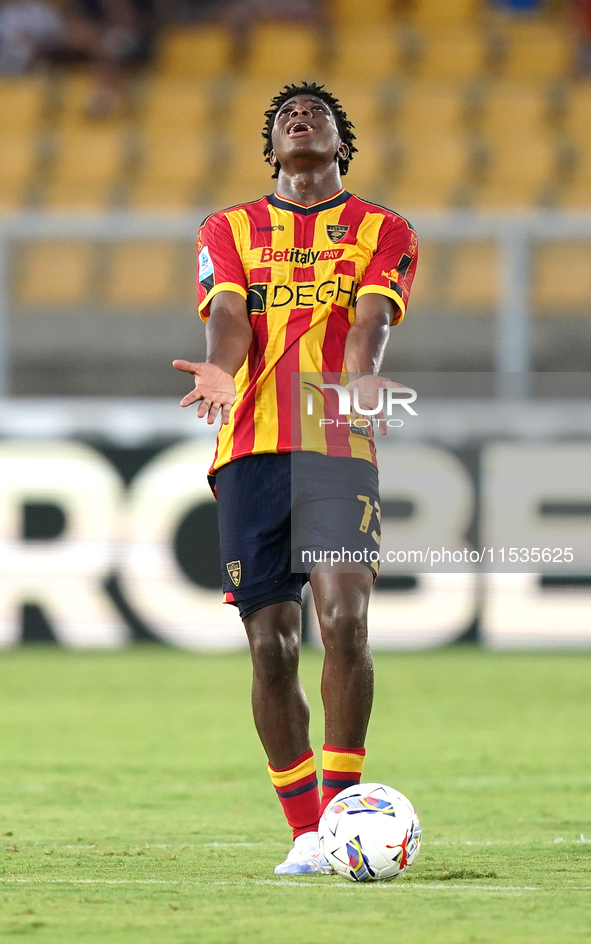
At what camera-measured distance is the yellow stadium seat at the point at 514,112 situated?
550 inches

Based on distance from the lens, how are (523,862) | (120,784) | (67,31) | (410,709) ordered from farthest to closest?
(67,31) → (410,709) → (120,784) → (523,862)

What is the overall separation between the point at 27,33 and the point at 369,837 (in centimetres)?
1245

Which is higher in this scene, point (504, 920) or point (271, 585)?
point (271, 585)

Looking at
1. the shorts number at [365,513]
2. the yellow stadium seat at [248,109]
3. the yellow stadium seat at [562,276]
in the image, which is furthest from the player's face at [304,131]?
the yellow stadium seat at [248,109]

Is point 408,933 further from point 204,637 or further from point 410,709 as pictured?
point 204,637

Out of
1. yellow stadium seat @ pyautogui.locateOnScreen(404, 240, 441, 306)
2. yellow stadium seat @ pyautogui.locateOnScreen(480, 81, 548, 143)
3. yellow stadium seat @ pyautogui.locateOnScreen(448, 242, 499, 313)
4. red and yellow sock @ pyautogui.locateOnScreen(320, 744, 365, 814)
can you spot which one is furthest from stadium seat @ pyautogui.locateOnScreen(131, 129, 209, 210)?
red and yellow sock @ pyautogui.locateOnScreen(320, 744, 365, 814)

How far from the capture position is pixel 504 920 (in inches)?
131

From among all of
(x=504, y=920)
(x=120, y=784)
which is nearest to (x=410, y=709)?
(x=120, y=784)

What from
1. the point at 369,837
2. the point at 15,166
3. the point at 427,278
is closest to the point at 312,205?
the point at 369,837

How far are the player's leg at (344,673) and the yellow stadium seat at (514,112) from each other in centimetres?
1046

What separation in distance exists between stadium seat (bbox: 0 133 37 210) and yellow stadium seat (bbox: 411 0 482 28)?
4.43 meters

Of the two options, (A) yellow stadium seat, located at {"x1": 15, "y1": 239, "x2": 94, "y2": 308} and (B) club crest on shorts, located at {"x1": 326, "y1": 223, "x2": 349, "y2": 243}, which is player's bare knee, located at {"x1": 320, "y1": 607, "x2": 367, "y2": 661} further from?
(A) yellow stadium seat, located at {"x1": 15, "y1": 239, "x2": 94, "y2": 308}

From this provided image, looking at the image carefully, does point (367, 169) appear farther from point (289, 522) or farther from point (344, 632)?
point (344, 632)

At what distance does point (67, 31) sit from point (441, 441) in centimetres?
690
